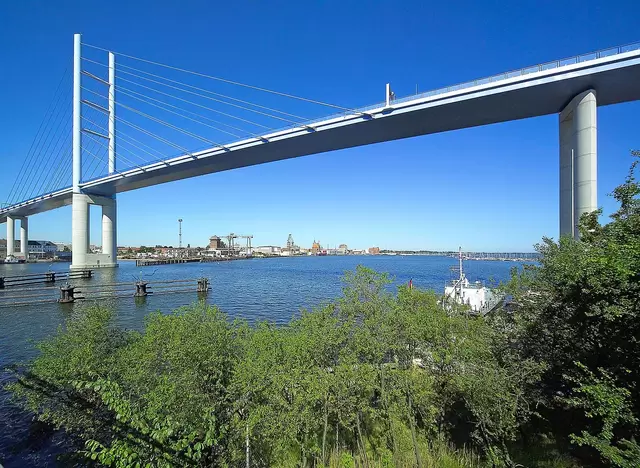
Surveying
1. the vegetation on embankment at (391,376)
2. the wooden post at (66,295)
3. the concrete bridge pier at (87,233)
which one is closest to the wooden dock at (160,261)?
the concrete bridge pier at (87,233)

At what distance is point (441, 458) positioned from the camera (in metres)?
6.21

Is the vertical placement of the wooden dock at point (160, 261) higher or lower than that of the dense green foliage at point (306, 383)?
lower

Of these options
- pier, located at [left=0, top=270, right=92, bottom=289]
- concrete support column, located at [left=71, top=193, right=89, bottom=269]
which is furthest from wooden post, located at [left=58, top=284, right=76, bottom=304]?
concrete support column, located at [left=71, top=193, right=89, bottom=269]

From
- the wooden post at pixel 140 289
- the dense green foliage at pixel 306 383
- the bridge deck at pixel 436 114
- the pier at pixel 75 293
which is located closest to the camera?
the dense green foliage at pixel 306 383

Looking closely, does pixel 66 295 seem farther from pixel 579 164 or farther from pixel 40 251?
pixel 40 251

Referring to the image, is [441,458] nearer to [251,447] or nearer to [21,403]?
[251,447]

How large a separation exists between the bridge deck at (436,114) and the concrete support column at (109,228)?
7.29 m

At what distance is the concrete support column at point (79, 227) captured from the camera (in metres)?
40.8

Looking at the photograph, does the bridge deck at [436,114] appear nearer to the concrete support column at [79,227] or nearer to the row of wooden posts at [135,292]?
the concrete support column at [79,227]

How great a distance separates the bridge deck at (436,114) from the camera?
45.8ft

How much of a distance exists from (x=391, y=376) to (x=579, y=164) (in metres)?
13.8

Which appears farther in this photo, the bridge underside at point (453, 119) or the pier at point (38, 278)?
the pier at point (38, 278)

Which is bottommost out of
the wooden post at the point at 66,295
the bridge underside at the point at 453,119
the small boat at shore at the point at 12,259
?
the small boat at shore at the point at 12,259

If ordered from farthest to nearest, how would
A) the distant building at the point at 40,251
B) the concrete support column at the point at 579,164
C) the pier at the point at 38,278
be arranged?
the distant building at the point at 40,251
the pier at the point at 38,278
the concrete support column at the point at 579,164
